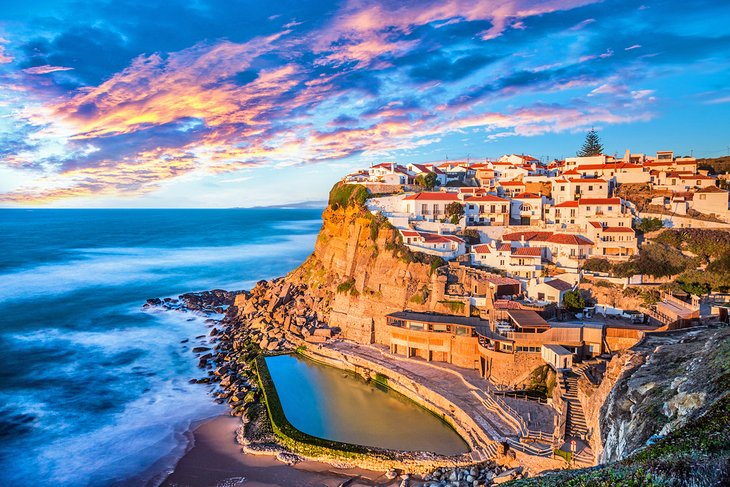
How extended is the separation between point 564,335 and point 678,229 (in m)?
14.6

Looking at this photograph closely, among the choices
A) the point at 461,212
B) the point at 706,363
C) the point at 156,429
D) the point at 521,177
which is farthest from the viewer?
the point at 521,177

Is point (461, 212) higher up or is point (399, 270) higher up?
point (461, 212)

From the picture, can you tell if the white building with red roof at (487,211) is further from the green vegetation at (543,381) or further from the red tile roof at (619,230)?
the green vegetation at (543,381)

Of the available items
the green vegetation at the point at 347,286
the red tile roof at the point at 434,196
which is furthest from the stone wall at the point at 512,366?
the red tile roof at the point at 434,196

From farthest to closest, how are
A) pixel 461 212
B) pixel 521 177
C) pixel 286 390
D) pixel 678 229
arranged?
1. pixel 521 177
2. pixel 461 212
3. pixel 678 229
4. pixel 286 390

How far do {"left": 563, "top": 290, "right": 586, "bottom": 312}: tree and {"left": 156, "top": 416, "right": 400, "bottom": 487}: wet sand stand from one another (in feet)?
44.4

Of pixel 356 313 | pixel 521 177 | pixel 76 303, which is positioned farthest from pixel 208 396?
pixel 521 177

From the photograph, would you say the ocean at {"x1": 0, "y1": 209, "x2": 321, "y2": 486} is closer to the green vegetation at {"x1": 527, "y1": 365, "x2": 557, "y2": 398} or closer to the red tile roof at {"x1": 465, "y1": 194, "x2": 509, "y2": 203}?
the green vegetation at {"x1": 527, "y1": 365, "x2": 557, "y2": 398}

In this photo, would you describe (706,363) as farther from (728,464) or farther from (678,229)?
(678,229)

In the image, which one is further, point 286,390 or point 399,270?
point 399,270

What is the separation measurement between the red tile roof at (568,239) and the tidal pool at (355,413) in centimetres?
1473

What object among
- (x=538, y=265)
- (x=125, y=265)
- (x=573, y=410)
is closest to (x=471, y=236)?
(x=538, y=265)

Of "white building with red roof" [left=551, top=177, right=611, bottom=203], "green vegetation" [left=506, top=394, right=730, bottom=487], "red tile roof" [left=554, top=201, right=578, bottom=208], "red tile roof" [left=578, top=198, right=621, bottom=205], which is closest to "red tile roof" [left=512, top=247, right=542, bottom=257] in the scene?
"red tile roof" [left=578, top=198, right=621, bottom=205]

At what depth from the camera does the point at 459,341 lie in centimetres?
2352
